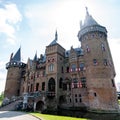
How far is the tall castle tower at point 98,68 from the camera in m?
29.9

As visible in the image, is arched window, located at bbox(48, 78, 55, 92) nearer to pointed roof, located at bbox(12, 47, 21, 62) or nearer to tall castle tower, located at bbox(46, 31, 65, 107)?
tall castle tower, located at bbox(46, 31, 65, 107)

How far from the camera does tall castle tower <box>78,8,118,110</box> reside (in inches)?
1176

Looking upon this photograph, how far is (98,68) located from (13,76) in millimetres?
28277

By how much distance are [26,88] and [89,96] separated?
19808 millimetres

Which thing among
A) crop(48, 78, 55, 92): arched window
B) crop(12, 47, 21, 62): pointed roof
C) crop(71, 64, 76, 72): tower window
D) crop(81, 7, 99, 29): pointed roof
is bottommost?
crop(48, 78, 55, 92): arched window

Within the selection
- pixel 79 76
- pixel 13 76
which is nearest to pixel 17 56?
pixel 13 76

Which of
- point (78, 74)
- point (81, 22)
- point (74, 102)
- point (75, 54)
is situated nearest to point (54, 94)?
point (74, 102)

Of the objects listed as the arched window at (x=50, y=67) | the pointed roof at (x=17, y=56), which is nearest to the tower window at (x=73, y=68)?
the arched window at (x=50, y=67)

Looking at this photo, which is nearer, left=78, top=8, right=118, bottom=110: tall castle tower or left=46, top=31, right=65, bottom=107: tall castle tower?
left=78, top=8, right=118, bottom=110: tall castle tower

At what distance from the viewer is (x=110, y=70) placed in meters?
32.8

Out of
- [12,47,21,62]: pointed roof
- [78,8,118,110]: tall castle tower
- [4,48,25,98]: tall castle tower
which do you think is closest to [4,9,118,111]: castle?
[78,8,118,110]: tall castle tower

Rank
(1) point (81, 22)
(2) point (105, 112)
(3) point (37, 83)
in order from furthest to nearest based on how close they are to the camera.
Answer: (1) point (81, 22)
(3) point (37, 83)
(2) point (105, 112)

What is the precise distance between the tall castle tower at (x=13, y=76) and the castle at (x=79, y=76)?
543cm

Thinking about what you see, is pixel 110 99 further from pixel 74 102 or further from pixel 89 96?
pixel 74 102
